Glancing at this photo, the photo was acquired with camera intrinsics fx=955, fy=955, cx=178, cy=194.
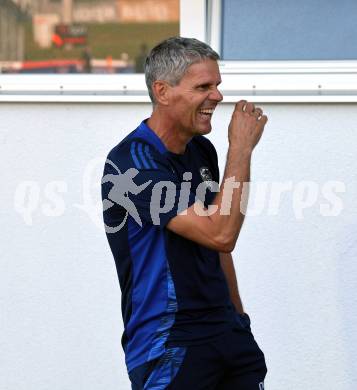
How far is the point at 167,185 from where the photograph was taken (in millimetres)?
2898

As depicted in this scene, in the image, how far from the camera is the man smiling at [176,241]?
2932mm

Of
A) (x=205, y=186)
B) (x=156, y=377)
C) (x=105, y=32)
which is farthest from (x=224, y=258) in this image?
(x=105, y=32)

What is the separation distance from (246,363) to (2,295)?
5.67ft

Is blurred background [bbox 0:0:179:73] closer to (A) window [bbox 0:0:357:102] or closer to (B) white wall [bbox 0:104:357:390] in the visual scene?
(A) window [bbox 0:0:357:102]

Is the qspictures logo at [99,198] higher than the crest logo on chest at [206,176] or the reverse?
the reverse

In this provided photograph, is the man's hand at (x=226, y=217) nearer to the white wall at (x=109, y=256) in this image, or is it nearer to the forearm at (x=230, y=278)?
the forearm at (x=230, y=278)

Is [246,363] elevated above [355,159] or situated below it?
below

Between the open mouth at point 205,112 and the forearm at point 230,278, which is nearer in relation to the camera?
the open mouth at point 205,112

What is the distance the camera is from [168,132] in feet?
10.2

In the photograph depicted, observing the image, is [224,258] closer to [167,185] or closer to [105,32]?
[167,185]

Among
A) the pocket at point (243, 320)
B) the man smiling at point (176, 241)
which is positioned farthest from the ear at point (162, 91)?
the pocket at point (243, 320)

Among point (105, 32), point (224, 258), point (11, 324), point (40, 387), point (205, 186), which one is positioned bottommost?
point (40, 387)

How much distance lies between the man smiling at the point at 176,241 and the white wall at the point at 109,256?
3.89ft

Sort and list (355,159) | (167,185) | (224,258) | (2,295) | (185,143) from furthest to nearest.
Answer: (2,295) → (355,159) → (224,258) → (185,143) → (167,185)
